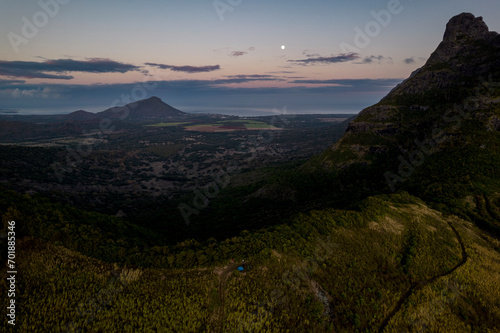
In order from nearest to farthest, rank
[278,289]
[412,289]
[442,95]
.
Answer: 1. [278,289]
2. [412,289]
3. [442,95]

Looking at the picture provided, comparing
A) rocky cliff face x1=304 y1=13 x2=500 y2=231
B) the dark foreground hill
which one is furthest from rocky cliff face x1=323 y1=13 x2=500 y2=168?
the dark foreground hill

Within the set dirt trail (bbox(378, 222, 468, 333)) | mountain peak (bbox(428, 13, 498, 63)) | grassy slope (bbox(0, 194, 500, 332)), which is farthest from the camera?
mountain peak (bbox(428, 13, 498, 63))

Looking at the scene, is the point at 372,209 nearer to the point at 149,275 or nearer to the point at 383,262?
the point at 383,262

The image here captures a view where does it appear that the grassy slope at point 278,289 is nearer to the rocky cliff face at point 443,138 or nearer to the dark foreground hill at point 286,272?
the dark foreground hill at point 286,272

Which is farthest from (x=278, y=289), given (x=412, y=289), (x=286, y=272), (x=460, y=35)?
(x=460, y=35)

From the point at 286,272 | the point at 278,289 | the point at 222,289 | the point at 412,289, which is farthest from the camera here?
the point at 412,289

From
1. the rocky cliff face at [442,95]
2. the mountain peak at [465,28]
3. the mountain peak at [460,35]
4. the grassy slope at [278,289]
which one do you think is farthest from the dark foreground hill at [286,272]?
the mountain peak at [465,28]

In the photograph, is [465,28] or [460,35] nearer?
[465,28]

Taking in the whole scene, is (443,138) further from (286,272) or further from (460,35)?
(286,272)

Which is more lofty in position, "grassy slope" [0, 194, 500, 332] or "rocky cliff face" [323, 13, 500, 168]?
"rocky cliff face" [323, 13, 500, 168]

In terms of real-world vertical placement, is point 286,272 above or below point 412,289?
above

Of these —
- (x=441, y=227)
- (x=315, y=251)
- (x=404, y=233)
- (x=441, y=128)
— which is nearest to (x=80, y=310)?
(x=315, y=251)

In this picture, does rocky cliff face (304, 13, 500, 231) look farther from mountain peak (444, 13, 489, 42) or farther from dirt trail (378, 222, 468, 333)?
dirt trail (378, 222, 468, 333)
